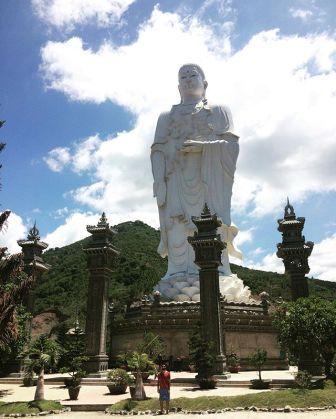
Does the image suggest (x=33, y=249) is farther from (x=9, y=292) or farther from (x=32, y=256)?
(x=9, y=292)

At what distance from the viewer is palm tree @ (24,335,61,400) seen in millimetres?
11422

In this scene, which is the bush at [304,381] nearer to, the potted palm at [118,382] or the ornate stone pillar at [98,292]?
the potted palm at [118,382]

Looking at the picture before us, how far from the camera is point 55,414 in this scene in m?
10.5

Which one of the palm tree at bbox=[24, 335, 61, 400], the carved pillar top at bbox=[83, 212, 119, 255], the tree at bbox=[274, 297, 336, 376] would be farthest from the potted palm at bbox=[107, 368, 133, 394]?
the carved pillar top at bbox=[83, 212, 119, 255]

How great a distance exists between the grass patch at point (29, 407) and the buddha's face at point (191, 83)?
75.6ft

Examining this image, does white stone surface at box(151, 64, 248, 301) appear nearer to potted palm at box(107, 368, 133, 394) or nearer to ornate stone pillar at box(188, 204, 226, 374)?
ornate stone pillar at box(188, 204, 226, 374)

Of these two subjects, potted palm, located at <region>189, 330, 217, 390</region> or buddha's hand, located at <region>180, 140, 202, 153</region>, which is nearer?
potted palm, located at <region>189, 330, 217, 390</region>

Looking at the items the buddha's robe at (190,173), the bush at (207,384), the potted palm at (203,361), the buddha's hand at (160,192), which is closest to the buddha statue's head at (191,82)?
the buddha's robe at (190,173)

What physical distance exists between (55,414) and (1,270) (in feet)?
13.5

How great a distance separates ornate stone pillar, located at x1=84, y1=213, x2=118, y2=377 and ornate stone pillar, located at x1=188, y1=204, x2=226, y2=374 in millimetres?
3437

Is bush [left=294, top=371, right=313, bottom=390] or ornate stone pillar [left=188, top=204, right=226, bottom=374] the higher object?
ornate stone pillar [left=188, top=204, right=226, bottom=374]

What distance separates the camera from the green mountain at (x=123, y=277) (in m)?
50.9

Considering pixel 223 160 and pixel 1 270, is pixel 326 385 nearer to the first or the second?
pixel 1 270

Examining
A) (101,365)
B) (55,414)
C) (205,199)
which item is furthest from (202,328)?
(205,199)
